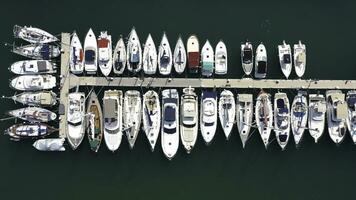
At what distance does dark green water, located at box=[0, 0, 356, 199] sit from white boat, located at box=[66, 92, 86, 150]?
828mm

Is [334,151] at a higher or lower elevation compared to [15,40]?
lower

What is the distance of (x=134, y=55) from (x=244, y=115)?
8.28 metres

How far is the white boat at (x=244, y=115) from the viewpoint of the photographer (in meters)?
36.7

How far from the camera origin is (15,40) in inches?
1469

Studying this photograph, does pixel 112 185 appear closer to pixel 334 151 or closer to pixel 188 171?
pixel 188 171

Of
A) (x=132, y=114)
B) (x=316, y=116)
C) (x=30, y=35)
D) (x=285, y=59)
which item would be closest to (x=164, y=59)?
(x=132, y=114)

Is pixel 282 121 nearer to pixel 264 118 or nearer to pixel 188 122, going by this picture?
pixel 264 118

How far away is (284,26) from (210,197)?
12.8 meters

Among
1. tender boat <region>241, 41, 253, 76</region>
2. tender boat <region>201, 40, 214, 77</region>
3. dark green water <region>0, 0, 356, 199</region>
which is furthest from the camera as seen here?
tender boat <region>241, 41, 253, 76</region>

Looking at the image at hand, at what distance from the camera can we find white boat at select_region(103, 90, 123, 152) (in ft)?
118

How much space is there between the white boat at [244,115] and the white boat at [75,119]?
1025cm

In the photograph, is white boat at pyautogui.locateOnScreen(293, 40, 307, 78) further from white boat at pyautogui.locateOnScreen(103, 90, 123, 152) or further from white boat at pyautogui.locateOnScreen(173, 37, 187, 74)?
white boat at pyautogui.locateOnScreen(103, 90, 123, 152)

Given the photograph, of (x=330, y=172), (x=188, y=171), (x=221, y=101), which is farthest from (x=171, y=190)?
(x=330, y=172)

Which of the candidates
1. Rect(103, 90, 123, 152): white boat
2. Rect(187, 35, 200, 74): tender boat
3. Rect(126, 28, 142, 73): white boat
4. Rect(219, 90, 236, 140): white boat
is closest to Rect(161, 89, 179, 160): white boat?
Rect(187, 35, 200, 74): tender boat
